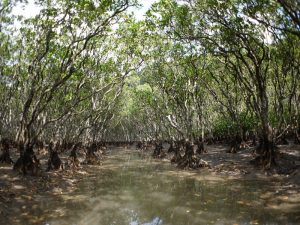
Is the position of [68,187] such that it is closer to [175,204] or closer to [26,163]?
[26,163]

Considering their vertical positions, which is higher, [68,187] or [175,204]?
[68,187]

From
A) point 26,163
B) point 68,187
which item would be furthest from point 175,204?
point 26,163

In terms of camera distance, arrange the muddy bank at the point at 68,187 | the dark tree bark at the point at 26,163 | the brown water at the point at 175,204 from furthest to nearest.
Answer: the dark tree bark at the point at 26,163 → the muddy bank at the point at 68,187 → the brown water at the point at 175,204

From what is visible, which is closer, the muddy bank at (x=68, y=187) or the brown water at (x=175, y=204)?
the brown water at (x=175, y=204)

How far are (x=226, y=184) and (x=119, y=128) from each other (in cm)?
7779

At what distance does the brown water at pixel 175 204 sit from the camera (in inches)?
425

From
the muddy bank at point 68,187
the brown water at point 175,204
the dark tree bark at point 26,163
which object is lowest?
the brown water at point 175,204

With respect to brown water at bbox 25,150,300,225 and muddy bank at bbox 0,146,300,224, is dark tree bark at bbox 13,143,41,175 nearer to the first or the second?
muddy bank at bbox 0,146,300,224

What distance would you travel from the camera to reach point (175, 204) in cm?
1330

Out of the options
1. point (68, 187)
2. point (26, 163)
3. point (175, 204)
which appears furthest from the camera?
point (26, 163)

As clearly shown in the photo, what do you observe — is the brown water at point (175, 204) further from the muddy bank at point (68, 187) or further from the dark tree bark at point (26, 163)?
the dark tree bark at point (26, 163)

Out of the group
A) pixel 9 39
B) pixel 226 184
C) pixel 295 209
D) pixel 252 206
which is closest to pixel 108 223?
pixel 252 206

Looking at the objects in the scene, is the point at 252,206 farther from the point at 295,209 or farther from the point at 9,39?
the point at 9,39

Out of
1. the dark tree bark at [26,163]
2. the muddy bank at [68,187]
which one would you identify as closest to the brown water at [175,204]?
the muddy bank at [68,187]
